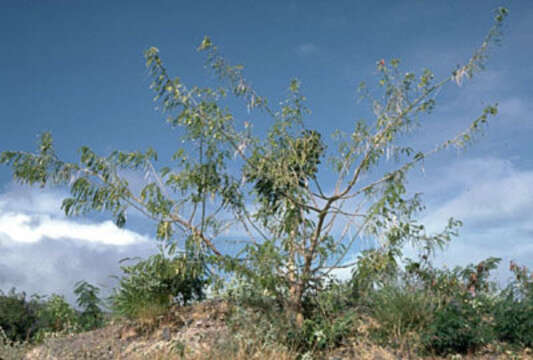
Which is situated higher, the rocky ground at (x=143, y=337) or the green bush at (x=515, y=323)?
the green bush at (x=515, y=323)

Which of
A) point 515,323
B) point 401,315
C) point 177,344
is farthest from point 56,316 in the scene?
point 515,323

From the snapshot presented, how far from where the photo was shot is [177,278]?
8648mm

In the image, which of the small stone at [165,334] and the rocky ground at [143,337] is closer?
the rocky ground at [143,337]

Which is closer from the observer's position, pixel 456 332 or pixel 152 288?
pixel 456 332

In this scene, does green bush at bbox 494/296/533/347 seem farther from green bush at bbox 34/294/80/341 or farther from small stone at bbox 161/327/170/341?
green bush at bbox 34/294/80/341

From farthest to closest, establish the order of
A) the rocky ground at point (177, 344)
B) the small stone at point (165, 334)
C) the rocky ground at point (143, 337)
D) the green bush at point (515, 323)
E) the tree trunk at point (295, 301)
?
the small stone at point (165, 334), the tree trunk at point (295, 301), the rocky ground at point (143, 337), the green bush at point (515, 323), the rocky ground at point (177, 344)

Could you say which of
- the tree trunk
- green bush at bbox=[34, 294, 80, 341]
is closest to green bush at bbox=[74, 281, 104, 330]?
green bush at bbox=[34, 294, 80, 341]

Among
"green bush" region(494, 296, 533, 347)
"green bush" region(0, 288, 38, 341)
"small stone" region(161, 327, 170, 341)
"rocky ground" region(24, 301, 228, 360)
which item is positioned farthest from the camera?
"green bush" region(0, 288, 38, 341)

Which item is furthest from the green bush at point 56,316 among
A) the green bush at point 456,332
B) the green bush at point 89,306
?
the green bush at point 456,332

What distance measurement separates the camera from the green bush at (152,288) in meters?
8.28

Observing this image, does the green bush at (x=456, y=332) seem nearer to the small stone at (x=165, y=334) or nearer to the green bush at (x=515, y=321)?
the green bush at (x=515, y=321)

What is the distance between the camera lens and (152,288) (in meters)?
8.51

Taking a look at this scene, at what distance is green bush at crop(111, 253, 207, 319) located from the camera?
828 cm

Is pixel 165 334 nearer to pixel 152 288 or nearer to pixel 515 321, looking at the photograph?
pixel 152 288
